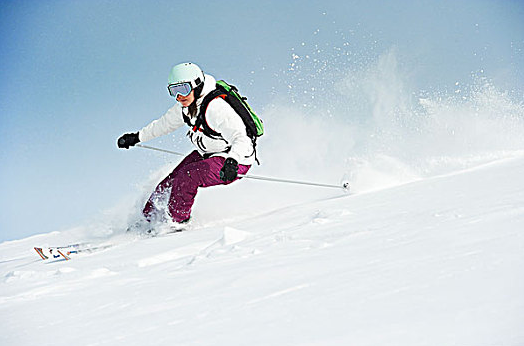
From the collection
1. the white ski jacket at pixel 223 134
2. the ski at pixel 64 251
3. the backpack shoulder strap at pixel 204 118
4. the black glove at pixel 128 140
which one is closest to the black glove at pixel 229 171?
the white ski jacket at pixel 223 134

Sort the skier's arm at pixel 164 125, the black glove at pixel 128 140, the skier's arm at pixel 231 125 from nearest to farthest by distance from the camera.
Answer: the skier's arm at pixel 231 125 → the skier's arm at pixel 164 125 → the black glove at pixel 128 140

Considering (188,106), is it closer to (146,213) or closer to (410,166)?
(146,213)

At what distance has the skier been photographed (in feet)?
14.8

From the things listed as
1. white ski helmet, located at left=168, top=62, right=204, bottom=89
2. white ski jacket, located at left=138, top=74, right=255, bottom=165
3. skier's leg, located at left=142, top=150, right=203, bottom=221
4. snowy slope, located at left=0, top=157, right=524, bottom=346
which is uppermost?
white ski helmet, located at left=168, top=62, right=204, bottom=89

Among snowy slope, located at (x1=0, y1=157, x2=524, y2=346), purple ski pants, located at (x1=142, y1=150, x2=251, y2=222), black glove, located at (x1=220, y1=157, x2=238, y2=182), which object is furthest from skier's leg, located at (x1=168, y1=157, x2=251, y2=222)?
snowy slope, located at (x1=0, y1=157, x2=524, y2=346)

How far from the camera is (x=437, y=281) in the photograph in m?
1.36

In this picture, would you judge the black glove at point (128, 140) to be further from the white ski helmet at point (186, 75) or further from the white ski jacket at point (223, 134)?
the white ski helmet at point (186, 75)

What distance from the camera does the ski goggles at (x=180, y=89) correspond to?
4527mm

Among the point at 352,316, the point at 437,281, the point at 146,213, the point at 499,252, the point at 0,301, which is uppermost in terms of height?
the point at 146,213

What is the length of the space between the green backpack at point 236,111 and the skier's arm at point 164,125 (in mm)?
731

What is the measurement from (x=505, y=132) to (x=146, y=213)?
624 centimetres

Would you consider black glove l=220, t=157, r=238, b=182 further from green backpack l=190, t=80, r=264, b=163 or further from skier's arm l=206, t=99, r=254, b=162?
green backpack l=190, t=80, r=264, b=163

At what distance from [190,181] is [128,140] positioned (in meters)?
1.66

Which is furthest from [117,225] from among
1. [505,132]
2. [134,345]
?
[505,132]
